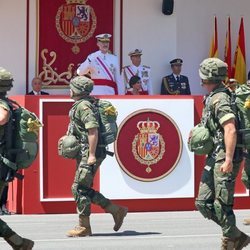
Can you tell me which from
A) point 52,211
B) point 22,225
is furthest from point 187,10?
point 22,225

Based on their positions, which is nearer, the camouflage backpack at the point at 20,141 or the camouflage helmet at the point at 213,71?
the camouflage backpack at the point at 20,141

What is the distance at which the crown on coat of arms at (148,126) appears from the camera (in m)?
15.6

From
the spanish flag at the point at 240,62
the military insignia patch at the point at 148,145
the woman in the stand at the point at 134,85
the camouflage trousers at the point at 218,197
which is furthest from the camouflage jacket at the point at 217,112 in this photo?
the spanish flag at the point at 240,62

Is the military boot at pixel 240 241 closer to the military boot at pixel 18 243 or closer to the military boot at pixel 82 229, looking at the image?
the military boot at pixel 18 243

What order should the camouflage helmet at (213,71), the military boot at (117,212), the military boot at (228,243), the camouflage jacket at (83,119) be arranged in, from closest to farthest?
the military boot at (228,243) < the camouflage helmet at (213,71) < the camouflage jacket at (83,119) < the military boot at (117,212)

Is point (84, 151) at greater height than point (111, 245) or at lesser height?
greater

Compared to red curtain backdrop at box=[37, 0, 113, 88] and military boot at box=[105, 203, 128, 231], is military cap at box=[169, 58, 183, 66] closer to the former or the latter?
red curtain backdrop at box=[37, 0, 113, 88]

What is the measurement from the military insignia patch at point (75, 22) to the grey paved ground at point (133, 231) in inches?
207

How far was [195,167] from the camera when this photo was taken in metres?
15.8

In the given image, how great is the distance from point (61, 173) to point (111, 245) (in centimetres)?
365

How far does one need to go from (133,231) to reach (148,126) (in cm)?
276

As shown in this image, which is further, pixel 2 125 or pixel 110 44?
pixel 110 44

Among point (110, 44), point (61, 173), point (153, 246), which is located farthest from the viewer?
point (110, 44)

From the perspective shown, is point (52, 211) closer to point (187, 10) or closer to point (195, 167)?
point (195, 167)
